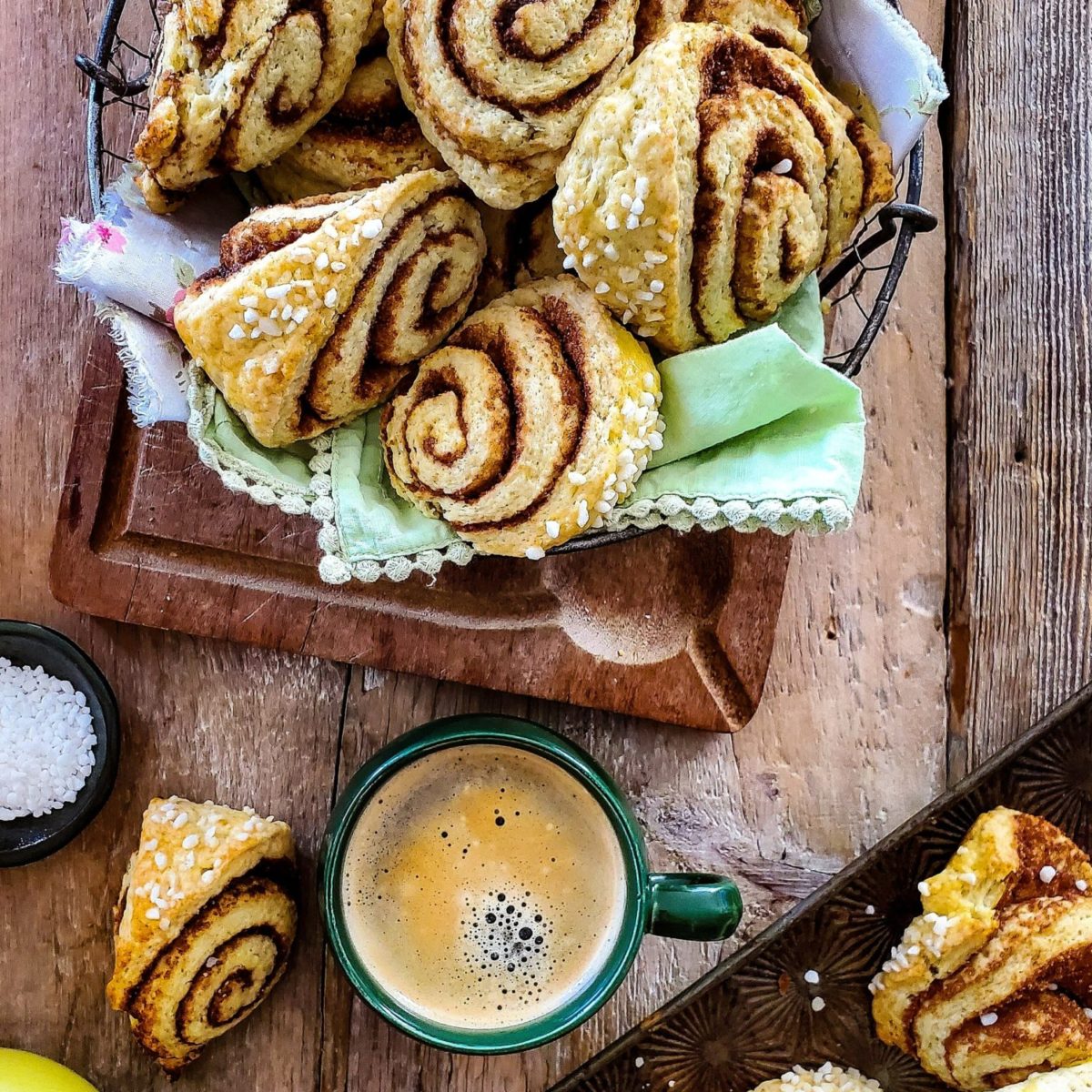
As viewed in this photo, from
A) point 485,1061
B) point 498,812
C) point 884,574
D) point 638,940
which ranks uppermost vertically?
point 884,574

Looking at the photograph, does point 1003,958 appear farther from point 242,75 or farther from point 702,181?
point 242,75

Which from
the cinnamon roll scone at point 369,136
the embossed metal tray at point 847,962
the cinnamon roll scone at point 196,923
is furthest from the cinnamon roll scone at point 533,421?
the embossed metal tray at point 847,962

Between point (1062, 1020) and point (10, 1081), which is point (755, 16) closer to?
point (1062, 1020)

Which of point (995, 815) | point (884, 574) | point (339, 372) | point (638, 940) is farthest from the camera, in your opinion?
point (884, 574)

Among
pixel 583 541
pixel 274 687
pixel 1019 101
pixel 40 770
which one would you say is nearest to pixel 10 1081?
pixel 40 770

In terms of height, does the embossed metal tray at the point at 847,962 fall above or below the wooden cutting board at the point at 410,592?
below

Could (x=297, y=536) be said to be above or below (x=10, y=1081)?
above

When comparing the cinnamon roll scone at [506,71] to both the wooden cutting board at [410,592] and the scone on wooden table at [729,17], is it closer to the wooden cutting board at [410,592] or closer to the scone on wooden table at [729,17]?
the scone on wooden table at [729,17]

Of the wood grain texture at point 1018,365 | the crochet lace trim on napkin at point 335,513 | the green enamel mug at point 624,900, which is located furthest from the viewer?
the wood grain texture at point 1018,365

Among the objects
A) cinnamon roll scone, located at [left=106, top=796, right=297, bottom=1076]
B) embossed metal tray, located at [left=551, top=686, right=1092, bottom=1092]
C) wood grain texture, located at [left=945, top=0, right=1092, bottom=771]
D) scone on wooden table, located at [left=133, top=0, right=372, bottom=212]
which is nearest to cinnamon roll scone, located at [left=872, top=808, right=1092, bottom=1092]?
embossed metal tray, located at [left=551, top=686, right=1092, bottom=1092]
